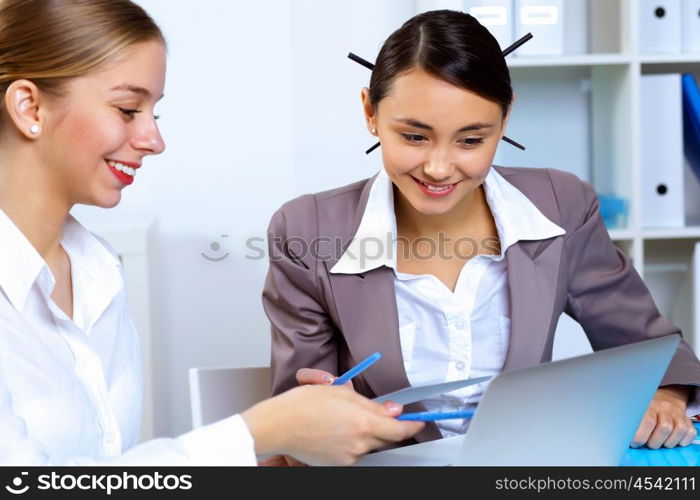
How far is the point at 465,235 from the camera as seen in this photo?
1.50 metres

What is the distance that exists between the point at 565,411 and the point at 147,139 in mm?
605

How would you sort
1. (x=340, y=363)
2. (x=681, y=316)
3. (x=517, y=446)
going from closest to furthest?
(x=517, y=446) < (x=340, y=363) < (x=681, y=316)

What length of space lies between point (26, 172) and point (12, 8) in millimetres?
194

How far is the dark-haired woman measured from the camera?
131 cm

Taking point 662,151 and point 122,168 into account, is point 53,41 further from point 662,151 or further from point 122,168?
point 662,151

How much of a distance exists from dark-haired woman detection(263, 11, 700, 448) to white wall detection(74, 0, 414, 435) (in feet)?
3.24

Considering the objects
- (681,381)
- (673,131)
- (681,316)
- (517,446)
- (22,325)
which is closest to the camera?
(517,446)

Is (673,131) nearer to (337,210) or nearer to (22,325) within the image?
(337,210)

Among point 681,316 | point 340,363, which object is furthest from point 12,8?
point 681,316

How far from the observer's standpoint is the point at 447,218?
151cm

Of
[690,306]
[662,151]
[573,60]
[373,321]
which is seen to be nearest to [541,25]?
[573,60]

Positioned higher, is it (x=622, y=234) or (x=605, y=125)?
(x=605, y=125)

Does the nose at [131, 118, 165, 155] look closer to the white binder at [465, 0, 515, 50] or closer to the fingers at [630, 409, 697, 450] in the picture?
the fingers at [630, 409, 697, 450]

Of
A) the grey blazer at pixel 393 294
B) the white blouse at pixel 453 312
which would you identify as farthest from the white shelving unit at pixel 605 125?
the white blouse at pixel 453 312
